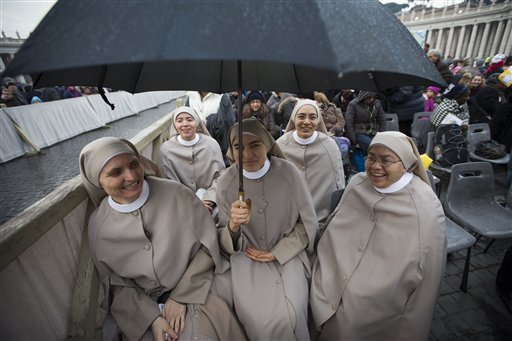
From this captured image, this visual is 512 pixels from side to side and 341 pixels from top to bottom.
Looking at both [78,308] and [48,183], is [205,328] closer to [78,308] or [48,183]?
[78,308]

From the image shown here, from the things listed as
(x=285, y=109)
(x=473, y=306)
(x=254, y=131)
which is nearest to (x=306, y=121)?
(x=254, y=131)

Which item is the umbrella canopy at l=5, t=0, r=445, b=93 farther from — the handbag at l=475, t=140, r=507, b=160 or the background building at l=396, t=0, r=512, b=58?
the background building at l=396, t=0, r=512, b=58

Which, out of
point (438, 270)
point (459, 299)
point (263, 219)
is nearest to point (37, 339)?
point (263, 219)

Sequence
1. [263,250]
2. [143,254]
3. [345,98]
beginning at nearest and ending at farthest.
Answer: [143,254], [263,250], [345,98]

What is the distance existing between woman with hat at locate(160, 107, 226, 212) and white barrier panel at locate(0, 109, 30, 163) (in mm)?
5437

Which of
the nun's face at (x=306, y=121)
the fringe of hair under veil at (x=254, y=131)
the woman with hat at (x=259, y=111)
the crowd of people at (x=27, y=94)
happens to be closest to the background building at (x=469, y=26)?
the woman with hat at (x=259, y=111)

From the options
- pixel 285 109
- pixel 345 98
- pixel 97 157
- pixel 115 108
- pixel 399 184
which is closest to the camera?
pixel 97 157

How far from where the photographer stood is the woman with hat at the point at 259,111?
18.7 ft

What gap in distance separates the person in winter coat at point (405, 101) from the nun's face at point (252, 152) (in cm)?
550

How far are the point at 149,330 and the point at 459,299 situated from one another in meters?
3.08

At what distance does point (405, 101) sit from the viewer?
20.9 ft

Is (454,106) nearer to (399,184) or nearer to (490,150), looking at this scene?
(490,150)

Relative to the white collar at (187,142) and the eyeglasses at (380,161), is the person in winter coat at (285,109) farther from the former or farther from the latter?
the eyeglasses at (380,161)

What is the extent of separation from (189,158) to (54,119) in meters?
7.30
